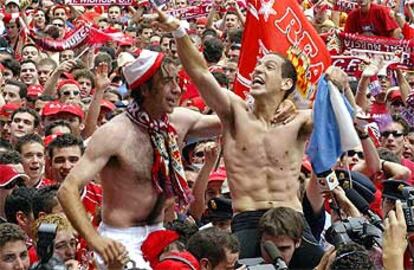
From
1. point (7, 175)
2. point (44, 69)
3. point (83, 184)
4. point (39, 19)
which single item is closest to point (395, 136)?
point (7, 175)

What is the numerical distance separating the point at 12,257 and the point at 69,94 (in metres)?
4.98

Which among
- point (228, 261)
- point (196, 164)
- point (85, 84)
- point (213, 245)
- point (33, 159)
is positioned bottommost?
point (85, 84)

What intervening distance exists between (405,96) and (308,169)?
3612 mm

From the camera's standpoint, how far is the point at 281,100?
826 cm

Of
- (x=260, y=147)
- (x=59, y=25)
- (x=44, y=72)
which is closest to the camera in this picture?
(x=260, y=147)

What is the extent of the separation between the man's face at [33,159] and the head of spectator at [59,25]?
654 centimetres

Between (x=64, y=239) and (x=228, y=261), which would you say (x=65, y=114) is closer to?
(x=64, y=239)

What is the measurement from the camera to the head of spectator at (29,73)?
13672mm

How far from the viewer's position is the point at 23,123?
10.7 m

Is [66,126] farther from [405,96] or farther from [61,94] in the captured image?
[405,96]

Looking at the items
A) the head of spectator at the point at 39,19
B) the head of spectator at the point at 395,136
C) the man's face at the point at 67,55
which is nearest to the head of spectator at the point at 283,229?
the head of spectator at the point at 395,136

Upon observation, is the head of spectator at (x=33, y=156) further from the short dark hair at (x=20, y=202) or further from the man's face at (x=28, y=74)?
the man's face at (x=28, y=74)

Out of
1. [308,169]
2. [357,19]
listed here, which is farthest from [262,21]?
[357,19]

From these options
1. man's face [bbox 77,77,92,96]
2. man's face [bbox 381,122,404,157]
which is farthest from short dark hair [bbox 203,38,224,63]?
man's face [bbox 381,122,404,157]
